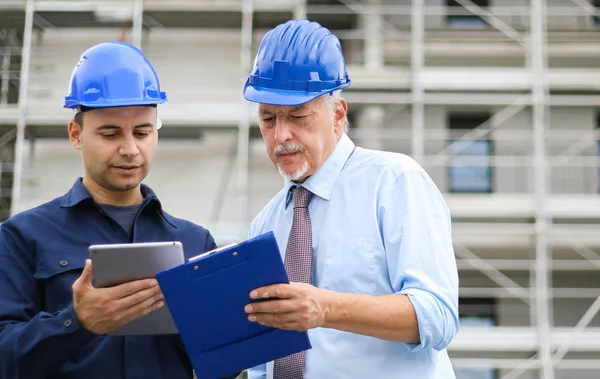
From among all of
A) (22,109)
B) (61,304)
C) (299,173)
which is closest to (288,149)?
(299,173)

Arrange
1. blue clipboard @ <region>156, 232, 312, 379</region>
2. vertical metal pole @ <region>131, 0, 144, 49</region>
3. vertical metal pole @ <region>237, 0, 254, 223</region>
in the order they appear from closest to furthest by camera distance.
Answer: blue clipboard @ <region>156, 232, 312, 379</region>
vertical metal pole @ <region>237, 0, 254, 223</region>
vertical metal pole @ <region>131, 0, 144, 49</region>

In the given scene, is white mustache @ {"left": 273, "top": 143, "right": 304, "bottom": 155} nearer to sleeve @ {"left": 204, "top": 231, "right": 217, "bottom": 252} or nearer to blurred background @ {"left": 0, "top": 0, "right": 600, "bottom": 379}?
sleeve @ {"left": 204, "top": 231, "right": 217, "bottom": 252}

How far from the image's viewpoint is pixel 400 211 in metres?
1.64

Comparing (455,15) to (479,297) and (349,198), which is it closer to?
(479,297)

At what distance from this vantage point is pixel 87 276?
1524mm

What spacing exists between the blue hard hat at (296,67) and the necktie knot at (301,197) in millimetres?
192

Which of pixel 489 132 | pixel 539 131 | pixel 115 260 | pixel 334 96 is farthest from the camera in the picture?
pixel 489 132

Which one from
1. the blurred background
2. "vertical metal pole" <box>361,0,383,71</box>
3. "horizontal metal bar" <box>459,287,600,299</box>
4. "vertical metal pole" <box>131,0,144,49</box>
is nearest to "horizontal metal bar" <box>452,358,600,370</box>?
the blurred background

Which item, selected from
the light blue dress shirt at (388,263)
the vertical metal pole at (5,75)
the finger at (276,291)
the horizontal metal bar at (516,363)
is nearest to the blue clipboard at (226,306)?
the finger at (276,291)

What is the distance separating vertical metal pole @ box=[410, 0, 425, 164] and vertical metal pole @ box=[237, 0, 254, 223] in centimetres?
143

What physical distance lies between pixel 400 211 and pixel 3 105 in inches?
278

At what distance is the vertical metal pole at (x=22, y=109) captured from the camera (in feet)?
25.4

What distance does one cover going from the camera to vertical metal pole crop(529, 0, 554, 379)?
7.69 meters

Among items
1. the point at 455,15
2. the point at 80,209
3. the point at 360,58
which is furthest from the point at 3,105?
the point at 80,209
